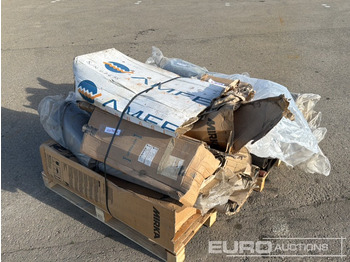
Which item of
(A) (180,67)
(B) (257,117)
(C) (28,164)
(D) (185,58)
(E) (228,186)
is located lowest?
(C) (28,164)

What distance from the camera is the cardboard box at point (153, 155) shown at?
6.62ft

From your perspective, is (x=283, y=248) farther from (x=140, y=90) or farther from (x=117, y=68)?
(x=117, y=68)

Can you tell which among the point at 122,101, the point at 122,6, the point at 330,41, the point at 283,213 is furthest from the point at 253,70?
the point at 122,6

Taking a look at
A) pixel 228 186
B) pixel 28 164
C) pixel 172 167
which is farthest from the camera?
pixel 28 164

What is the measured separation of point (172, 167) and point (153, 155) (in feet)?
0.52

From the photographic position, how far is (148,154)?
214 cm

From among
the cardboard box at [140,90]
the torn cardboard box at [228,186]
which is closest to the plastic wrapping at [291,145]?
the torn cardboard box at [228,186]

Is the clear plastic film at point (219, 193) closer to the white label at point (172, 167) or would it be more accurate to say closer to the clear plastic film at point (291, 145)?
the white label at point (172, 167)

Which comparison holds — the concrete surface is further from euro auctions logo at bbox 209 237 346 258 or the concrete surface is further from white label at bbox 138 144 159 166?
white label at bbox 138 144 159 166

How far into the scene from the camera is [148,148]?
2156 millimetres

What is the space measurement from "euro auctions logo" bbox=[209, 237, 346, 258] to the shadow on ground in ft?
1.88

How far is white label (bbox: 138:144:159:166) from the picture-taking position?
212 cm

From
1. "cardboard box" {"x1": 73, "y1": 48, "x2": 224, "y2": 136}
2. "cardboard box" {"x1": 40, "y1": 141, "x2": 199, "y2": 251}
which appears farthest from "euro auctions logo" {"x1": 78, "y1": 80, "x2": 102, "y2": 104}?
"cardboard box" {"x1": 40, "y1": 141, "x2": 199, "y2": 251}

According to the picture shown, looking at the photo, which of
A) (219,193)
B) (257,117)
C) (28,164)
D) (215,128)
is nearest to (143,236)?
(219,193)
